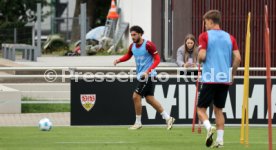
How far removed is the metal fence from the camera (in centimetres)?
2894

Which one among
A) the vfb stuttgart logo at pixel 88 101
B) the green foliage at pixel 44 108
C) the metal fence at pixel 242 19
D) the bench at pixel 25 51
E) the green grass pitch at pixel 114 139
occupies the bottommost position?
the green grass pitch at pixel 114 139

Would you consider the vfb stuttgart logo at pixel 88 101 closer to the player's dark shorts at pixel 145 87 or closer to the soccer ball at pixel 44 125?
the player's dark shorts at pixel 145 87

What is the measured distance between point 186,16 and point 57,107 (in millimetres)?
5954

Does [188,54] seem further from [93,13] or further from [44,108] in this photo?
[93,13]

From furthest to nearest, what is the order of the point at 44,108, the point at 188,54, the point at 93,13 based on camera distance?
1. the point at 93,13
2. the point at 44,108
3. the point at 188,54

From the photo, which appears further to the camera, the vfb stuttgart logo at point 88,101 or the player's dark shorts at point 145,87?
the vfb stuttgart logo at point 88,101

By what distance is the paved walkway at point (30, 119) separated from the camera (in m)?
21.4

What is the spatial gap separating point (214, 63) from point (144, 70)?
4.08m

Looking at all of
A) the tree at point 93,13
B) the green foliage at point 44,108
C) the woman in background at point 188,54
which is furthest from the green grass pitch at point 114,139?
the tree at point 93,13

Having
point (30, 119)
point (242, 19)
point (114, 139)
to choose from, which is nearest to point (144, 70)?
point (114, 139)

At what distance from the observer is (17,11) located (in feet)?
190

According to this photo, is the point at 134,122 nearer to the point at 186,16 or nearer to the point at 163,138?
the point at 163,138

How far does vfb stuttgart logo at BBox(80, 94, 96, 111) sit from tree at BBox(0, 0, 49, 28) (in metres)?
34.1

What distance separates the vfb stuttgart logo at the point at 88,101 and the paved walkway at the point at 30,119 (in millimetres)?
1079
